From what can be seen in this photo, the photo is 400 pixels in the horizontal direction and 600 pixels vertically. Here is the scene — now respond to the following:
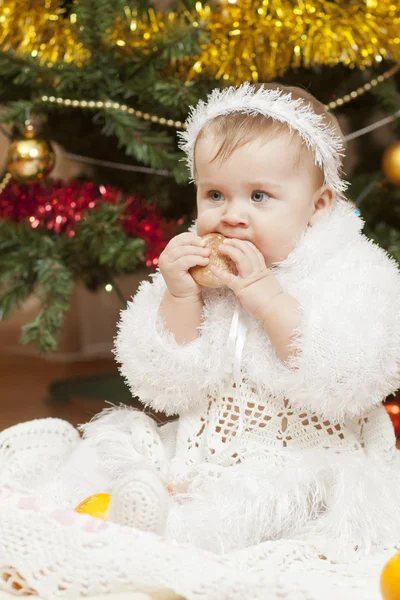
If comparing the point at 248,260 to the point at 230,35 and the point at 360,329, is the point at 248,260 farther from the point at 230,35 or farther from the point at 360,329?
the point at 230,35

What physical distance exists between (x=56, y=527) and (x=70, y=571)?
5 cm

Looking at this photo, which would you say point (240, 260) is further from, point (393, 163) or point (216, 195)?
point (393, 163)

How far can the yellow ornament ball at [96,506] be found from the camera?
2.96 feet

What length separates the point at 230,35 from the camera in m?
1.49

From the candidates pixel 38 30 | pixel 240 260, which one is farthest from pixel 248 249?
pixel 38 30

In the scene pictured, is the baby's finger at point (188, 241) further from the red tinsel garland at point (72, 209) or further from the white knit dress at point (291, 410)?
the red tinsel garland at point (72, 209)

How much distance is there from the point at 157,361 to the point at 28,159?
66 centimetres

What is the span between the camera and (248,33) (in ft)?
4.86

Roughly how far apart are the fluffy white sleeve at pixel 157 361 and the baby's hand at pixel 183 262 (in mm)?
62

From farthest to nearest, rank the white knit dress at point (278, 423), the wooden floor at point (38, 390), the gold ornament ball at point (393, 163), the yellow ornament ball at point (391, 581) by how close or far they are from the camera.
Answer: the wooden floor at point (38, 390)
the gold ornament ball at point (393, 163)
the white knit dress at point (278, 423)
the yellow ornament ball at point (391, 581)

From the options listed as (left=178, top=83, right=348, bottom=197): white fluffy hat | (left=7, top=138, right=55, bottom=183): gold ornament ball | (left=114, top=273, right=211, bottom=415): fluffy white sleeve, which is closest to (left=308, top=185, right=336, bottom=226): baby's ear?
(left=178, top=83, right=348, bottom=197): white fluffy hat

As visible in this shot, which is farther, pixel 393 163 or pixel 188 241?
pixel 393 163

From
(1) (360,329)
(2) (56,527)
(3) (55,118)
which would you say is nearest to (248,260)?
(1) (360,329)

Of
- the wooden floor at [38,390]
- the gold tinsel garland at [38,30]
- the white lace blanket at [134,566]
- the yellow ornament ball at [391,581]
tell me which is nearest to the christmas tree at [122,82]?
the gold tinsel garland at [38,30]
